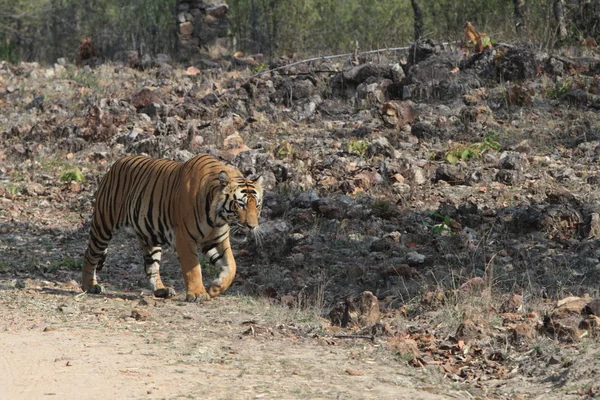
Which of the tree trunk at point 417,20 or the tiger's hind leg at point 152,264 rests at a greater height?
the tree trunk at point 417,20

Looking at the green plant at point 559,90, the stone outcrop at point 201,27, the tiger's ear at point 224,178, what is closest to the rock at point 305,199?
the tiger's ear at point 224,178

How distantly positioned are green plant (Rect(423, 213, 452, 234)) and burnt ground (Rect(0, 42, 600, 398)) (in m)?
0.04

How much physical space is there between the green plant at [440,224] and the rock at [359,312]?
249cm

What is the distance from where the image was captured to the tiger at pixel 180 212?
7.15 m

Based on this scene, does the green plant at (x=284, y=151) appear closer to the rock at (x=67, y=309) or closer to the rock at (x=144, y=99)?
the rock at (x=144, y=99)

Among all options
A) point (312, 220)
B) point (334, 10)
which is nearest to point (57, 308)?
point (312, 220)

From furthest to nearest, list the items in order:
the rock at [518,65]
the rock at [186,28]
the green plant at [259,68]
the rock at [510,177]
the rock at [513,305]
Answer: the rock at [186,28] < the green plant at [259,68] < the rock at [518,65] < the rock at [510,177] < the rock at [513,305]

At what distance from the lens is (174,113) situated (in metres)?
14.4

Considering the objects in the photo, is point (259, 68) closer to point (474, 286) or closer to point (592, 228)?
point (592, 228)

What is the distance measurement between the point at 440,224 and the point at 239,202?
2928 mm

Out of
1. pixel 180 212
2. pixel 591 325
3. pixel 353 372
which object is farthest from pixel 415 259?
pixel 353 372

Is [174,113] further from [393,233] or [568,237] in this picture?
[568,237]

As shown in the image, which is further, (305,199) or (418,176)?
(418,176)

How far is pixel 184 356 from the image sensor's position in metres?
5.75
